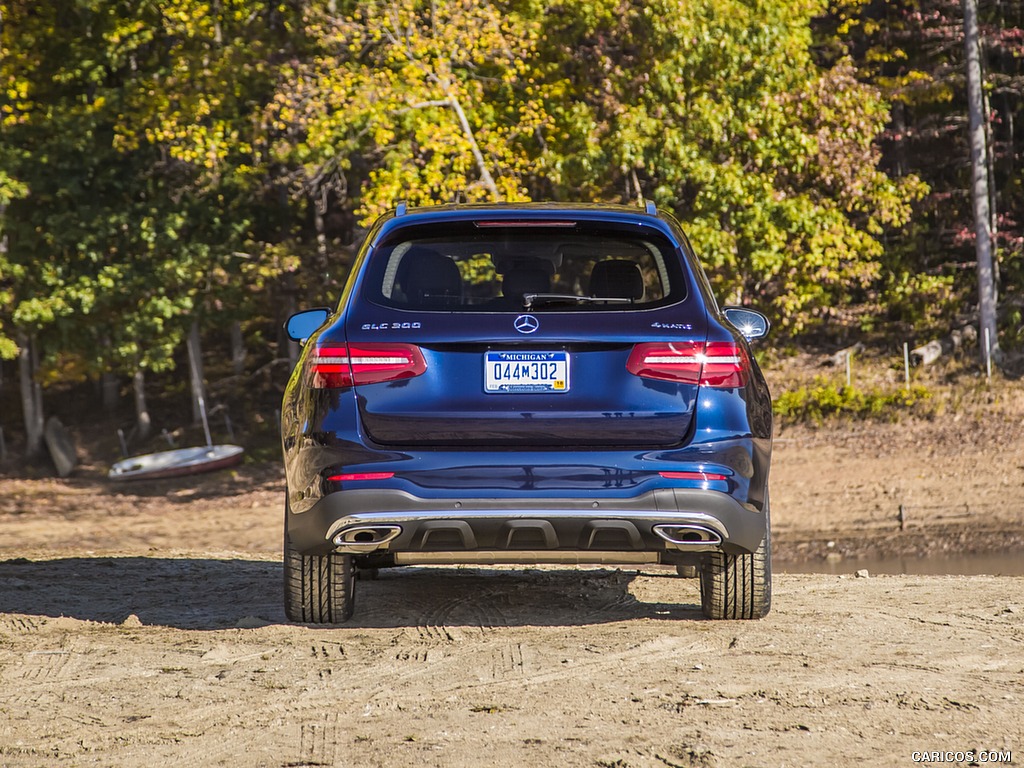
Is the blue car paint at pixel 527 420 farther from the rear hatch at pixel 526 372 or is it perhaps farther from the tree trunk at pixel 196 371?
the tree trunk at pixel 196 371

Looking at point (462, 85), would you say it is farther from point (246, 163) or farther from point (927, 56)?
point (927, 56)

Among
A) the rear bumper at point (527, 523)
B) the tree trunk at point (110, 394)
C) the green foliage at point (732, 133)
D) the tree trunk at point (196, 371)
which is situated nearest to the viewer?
the rear bumper at point (527, 523)

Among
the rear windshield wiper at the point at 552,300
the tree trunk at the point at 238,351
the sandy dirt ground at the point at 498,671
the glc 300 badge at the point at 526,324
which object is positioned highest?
the rear windshield wiper at the point at 552,300

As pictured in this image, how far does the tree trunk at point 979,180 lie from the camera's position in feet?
85.8

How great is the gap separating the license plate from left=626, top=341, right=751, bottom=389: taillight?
0.91ft

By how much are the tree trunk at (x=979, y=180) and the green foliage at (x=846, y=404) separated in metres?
4.09

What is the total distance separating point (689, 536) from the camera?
18.2 ft

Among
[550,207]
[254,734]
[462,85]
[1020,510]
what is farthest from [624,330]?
[462,85]

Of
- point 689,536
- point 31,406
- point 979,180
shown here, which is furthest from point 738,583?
point 31,406

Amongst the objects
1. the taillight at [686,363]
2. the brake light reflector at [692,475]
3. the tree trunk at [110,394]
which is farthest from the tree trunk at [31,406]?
the brake light reflector at [692,475]

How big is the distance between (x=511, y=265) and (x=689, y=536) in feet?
4.89

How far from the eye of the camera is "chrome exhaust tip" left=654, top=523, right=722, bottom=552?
217 inches

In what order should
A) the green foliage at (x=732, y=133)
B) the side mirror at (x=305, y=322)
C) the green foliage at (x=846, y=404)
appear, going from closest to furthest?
the side mirror at (x=305, y=322) < the green foliage at (x=732, y=133) < the green foliage at (x=846, y=404)

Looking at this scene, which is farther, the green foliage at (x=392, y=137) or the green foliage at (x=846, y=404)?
the green foliage at (x=846, y=404)
